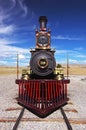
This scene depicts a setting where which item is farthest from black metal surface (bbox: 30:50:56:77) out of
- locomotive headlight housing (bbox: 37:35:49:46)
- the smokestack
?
the smokestack

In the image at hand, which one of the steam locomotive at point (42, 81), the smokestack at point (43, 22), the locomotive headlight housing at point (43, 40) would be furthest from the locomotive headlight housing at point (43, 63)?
the smokestack at point (43, 22)

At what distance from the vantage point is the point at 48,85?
11.5m

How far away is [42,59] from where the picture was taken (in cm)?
1227

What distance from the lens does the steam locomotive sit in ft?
37.3

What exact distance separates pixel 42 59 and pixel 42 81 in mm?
1257

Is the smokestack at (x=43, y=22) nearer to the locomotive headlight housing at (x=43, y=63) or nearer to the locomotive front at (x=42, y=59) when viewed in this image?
the locomotive front at (x=42, y=59)

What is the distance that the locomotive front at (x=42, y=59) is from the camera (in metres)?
12.3

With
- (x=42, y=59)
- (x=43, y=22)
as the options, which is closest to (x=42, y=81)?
(x=42, y=59)

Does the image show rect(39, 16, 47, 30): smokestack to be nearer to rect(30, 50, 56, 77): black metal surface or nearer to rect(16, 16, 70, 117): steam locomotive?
rect(16, 16, 70, 117): steam locomotive

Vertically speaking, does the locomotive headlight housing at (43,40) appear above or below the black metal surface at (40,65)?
above

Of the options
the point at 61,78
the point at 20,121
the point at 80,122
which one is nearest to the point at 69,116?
the point at 80,122

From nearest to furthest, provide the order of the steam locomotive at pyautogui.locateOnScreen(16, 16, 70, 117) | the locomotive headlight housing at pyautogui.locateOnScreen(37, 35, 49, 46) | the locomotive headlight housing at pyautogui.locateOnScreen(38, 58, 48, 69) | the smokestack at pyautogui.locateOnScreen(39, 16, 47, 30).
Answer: the steam locomotive at pyautogui.locateOnScreen(16, 16, 70, 117) → the locomotive headlight housing at pyautogui.locateOnScreen(38, 58, 48, 69) → the locomotive headlight housing at pyautogui.locateOnScreen(37, 35, 49, 46) → the smokestack at pyautogui.locateOnScreen(39, 16, 47, 30)

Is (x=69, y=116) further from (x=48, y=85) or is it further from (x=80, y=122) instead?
(x=48, y=85)

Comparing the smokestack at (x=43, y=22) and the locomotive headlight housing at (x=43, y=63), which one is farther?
the smokestack at (x=43, y=22)
